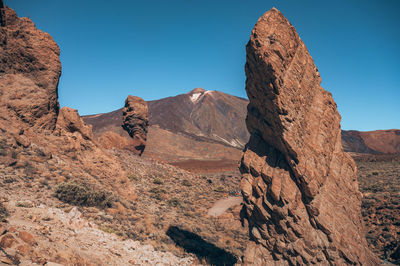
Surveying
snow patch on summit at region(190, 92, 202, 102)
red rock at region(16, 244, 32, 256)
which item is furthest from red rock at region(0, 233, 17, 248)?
snow patch on summit at region(190, 92, 202, 102)

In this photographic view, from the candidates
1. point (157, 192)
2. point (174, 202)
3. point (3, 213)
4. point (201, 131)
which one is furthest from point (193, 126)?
point (3, 213)

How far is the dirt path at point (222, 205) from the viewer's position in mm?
20550

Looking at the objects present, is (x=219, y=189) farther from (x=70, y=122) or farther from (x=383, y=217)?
(x=70, y=122)

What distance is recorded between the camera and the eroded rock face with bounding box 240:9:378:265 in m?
7.67

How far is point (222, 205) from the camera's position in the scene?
74.0ft

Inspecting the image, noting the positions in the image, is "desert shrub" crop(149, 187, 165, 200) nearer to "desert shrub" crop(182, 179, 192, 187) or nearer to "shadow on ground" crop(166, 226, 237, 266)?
"shadow on ground" crop(166, 226, 237, 266)

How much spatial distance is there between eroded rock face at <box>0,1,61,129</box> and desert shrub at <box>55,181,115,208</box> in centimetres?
498

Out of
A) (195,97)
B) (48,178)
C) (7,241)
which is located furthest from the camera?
(195,97)

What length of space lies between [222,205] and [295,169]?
15723mm

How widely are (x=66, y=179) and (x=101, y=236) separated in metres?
4.36

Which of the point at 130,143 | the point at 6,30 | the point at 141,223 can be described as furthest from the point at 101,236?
the point at 130,143

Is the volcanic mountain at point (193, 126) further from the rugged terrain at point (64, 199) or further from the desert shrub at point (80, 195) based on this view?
the desert shrub at point (80, 195)

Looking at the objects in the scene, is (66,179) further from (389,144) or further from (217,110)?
(389,144)

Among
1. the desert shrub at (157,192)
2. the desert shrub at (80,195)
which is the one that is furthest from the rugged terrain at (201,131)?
the desert shrub at (80,195)
